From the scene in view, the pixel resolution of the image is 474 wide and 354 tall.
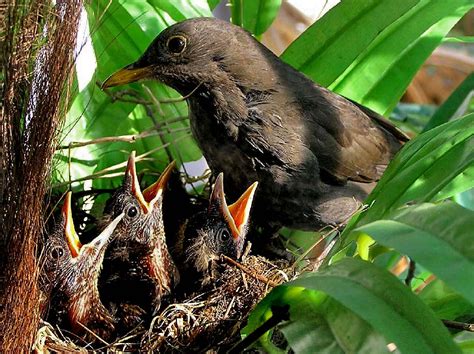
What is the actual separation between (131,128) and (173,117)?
0.09m

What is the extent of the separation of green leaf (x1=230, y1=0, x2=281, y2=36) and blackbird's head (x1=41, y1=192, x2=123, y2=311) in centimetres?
47

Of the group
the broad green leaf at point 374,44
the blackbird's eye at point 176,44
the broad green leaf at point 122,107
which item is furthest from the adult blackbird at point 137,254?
the broad green leaf at point 374,44

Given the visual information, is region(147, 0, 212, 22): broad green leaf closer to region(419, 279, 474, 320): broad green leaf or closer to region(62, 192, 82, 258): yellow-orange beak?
region(62, 192, 82, 258): yellow-orange beak

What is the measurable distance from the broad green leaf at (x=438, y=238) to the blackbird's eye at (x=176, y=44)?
641mm

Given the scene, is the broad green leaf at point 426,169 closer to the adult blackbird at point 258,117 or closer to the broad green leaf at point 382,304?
the broad green leaf at point 382,304

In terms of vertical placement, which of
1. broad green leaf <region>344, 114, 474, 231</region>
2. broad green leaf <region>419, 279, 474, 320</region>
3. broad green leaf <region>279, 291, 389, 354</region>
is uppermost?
broad green leaf <region>344, 114, 474, 231</region>

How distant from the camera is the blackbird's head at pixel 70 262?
3.88 feet

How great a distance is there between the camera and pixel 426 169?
1052 millimetres

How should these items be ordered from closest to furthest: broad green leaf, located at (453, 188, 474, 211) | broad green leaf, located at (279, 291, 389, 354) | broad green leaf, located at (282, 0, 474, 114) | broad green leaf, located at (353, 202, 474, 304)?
broad green leaf, located at (353, 202, 474, 304) → broad green leaf, located at (279, 291, 389, 354) → broad green leaf, located at (282, 0, 474, 114) → broad green leaf, located at (453, 188, 474, 211)

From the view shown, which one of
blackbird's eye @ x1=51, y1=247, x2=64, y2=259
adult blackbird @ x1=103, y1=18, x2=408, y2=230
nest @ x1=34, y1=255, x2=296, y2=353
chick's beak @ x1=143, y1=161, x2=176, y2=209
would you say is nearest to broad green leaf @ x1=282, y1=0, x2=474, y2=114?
adult blackbird @ x1=103, y1=18, x2=408, y2=230

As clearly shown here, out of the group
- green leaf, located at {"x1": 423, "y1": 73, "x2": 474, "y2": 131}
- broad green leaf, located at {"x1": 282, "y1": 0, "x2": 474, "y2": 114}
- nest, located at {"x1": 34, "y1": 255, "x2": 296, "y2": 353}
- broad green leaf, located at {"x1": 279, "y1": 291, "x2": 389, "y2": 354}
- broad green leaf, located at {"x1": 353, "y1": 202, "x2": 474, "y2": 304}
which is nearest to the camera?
broad green leaf, located at {"x1": 353, "y1": 202, "x2": 474, "y2": 304}

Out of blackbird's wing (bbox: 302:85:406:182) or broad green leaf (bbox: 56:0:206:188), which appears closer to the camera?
broad green leaf (bbox: 56:0:206:188)

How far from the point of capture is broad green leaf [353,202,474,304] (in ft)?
2.55

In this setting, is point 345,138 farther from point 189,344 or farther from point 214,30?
point 189,344
